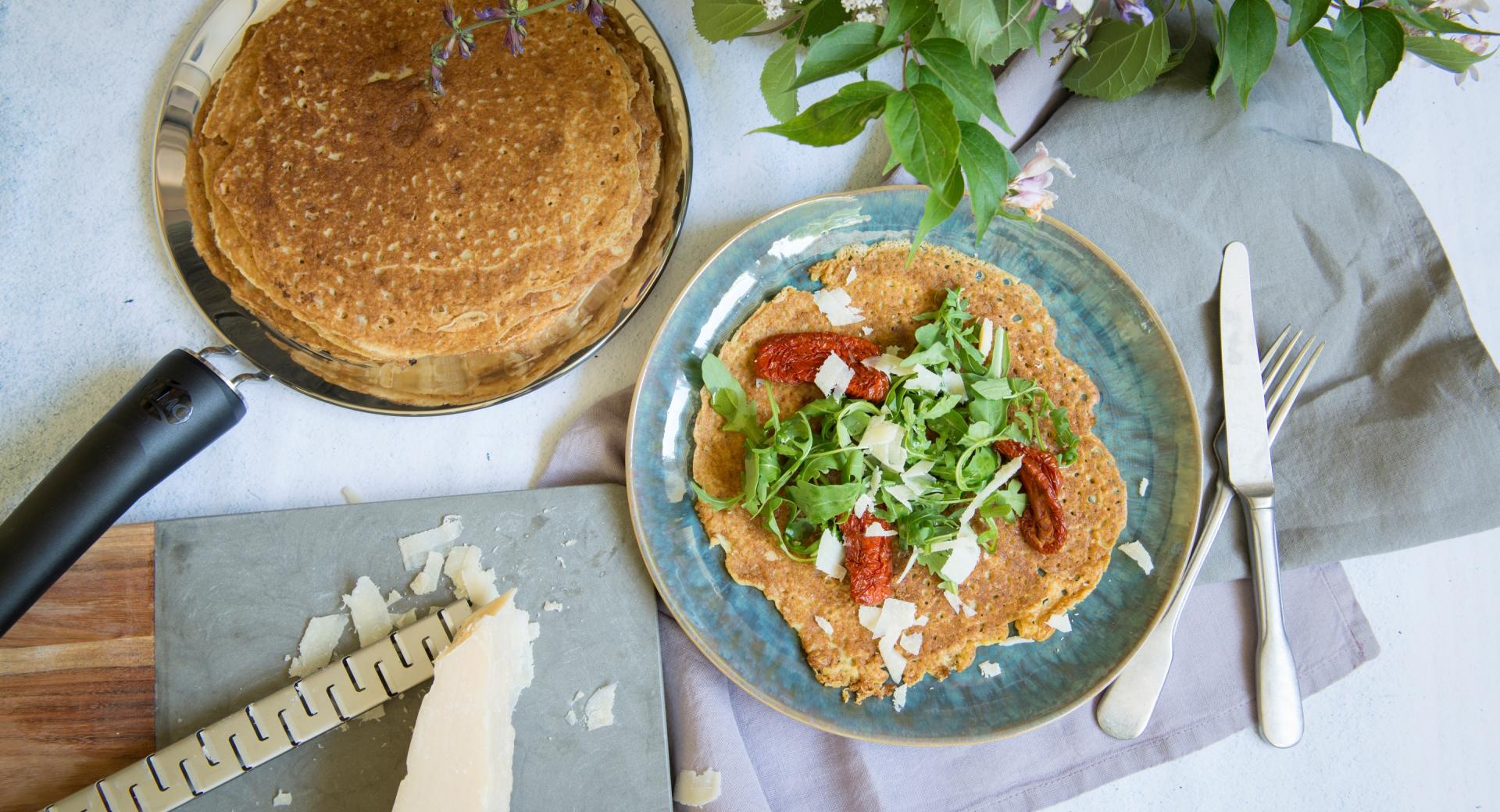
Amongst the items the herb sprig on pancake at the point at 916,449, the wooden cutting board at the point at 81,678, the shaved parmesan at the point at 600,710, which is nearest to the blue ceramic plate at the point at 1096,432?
the herb sprig on pancake at the point at 916,449

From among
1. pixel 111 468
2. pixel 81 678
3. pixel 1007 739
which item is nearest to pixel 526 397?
pixel 111 468

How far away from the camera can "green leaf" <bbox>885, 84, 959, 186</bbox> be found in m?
1.02

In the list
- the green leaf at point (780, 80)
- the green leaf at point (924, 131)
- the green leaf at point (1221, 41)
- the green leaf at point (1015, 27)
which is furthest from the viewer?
the green leaf at point (1221, 41)

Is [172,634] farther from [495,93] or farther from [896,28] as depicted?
[896,28]

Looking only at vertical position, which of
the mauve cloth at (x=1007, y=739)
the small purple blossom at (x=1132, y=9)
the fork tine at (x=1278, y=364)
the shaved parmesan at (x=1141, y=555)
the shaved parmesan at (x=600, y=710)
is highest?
the small purple blossom at (x=1132, y=9)

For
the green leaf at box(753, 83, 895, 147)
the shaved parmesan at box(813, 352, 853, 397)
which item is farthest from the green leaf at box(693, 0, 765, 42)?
the shaved parmesan at box(813, 352, 853, 397)

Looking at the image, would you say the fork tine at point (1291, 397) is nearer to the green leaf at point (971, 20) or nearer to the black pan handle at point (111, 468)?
the green leaf at point (971, 20)

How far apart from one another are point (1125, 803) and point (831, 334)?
120cm

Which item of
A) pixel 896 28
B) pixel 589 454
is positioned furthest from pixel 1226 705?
pixel 896 28

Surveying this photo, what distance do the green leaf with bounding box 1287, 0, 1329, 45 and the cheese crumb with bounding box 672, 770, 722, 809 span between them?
5.26 ft

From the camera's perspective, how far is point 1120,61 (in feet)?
5.70

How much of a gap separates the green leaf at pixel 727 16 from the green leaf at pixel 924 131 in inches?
16.7

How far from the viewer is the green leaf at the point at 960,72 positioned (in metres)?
1.10

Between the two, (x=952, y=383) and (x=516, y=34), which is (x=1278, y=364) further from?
(x=516, y=34)
